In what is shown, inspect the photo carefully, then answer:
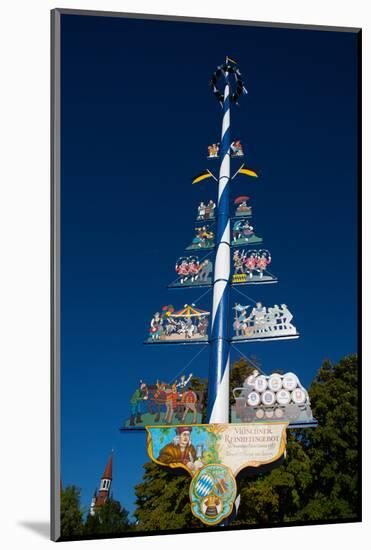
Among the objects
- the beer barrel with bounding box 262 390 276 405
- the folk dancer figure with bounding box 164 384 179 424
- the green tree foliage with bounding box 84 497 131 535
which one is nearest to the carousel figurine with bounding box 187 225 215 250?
the folk dancer figure with bounding box 164 384 179 424

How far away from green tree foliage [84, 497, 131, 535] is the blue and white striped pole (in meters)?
1.11

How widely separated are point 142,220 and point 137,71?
1305mm

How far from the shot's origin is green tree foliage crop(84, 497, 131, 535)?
11.7 meters

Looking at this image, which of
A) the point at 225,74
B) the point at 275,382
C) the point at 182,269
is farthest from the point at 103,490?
the point at 225,74

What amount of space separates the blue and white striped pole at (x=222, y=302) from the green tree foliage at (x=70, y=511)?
1.36 meters

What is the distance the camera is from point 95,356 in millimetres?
11734

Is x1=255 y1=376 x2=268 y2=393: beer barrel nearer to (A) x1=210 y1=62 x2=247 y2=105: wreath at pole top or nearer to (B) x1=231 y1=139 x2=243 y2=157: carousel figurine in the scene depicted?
(B) x1=231 y1=139 x2=243 y2=157: carousel figurine

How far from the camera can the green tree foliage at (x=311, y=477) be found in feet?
39.4

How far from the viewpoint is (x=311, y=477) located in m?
12.4

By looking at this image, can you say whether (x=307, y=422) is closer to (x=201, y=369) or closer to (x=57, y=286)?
(x=201, y=369)

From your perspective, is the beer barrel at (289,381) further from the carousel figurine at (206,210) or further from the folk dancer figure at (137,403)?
the carousel figurine at (206,210)

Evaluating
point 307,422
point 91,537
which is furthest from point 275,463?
point 91,537

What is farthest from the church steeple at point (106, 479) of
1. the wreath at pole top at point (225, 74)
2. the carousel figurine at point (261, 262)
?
the wreath at pole top at point (225, 74)

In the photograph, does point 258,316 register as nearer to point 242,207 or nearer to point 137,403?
point 242,207
